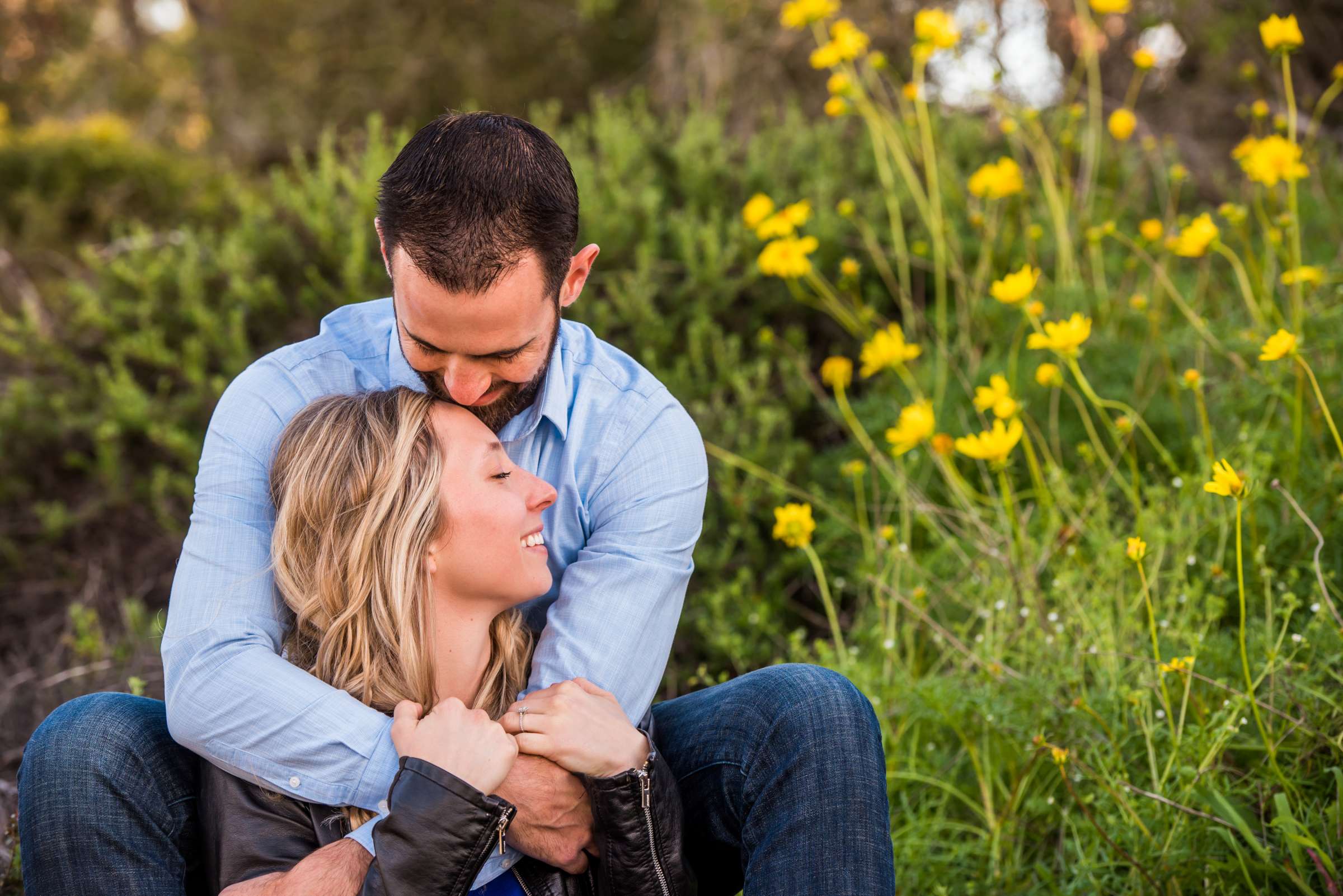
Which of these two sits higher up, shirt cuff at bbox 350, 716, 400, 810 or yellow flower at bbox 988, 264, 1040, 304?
yellow flower at bbox 988, 264, 1040, 304

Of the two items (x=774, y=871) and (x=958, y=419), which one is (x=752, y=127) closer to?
(x=958, y=419)

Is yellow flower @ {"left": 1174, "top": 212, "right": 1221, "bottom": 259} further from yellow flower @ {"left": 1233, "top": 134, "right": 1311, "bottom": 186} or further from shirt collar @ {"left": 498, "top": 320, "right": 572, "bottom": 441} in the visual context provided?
shirt collar @ {"left": 498, "top": 320, "right": 572, "bottom": 441}

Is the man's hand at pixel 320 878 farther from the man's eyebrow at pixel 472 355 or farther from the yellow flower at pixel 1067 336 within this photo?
the yellow flower at pixel 1067 336

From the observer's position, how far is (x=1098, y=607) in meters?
2.52

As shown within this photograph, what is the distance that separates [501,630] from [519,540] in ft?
0.66

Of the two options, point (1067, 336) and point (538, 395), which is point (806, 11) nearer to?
point (1067, 336)

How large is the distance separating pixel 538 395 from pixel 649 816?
29.1 inches

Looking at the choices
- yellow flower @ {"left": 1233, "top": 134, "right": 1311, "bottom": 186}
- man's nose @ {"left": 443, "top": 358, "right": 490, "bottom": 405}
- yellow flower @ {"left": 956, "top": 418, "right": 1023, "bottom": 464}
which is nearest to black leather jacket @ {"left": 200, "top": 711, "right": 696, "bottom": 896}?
man's nose @ {"left": 443, "top": 358, "right": 490, "bottom": 405}

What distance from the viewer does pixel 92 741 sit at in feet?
5.37

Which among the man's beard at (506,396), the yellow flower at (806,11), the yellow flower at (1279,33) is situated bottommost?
the man's beard at (506,396)

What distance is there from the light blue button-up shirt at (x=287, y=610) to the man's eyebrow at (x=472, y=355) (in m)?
0.13

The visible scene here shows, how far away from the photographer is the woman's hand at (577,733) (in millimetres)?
1633

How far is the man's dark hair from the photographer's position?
Result: 1.76 m

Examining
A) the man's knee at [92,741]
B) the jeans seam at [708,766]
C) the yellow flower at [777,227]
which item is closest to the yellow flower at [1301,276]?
the yellow flower at [777,227]
